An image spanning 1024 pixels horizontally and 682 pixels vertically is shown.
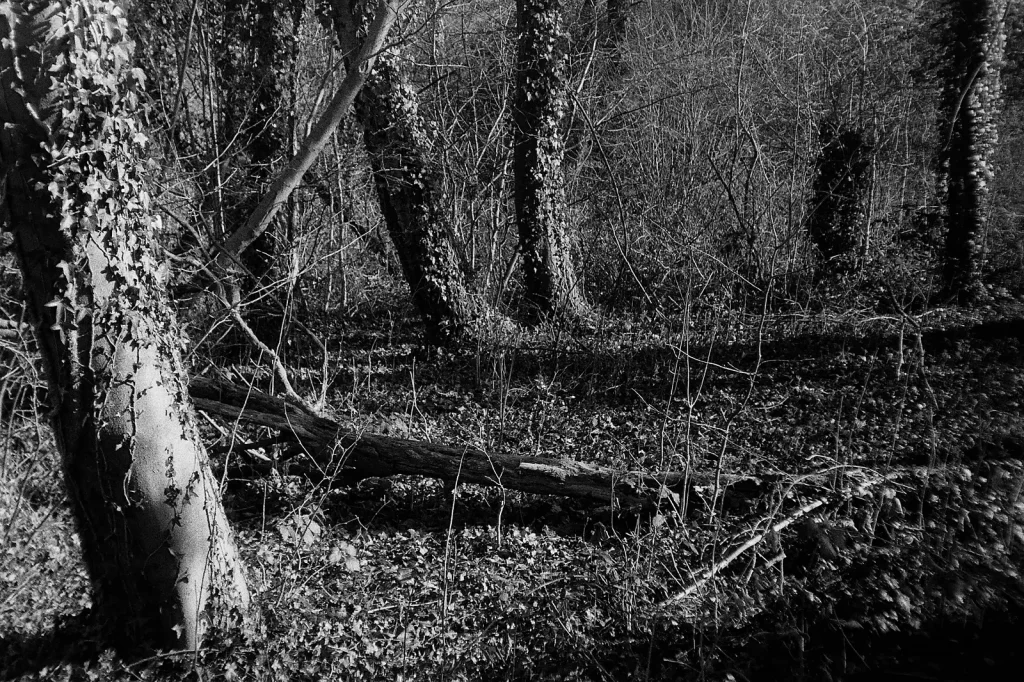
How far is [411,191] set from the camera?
7.92 metres

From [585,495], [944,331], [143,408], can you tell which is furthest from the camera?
[944,331]

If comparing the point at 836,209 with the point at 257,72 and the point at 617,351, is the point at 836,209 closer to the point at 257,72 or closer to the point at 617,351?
the point at 617,351

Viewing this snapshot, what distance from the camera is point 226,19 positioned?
841cm

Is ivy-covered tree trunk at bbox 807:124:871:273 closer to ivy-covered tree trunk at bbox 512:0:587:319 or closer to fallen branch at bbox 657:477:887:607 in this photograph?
ivy-covered tree trunk at bbox 512:0:587:319

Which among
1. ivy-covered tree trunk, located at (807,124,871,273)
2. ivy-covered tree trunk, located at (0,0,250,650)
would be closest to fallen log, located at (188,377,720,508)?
ivy-covered tree trunk, located at (0,0,250,650)

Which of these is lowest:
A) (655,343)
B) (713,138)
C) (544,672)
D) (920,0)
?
(544,672)

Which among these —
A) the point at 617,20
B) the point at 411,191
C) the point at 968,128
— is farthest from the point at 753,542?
the point at 617,20

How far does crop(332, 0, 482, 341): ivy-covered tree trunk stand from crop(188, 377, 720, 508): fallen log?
10.0 feet

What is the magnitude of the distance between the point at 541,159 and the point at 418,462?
5.22 m

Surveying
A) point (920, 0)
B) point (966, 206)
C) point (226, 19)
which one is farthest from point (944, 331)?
point (226, 19)

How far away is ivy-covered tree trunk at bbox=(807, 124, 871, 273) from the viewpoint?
384 inches

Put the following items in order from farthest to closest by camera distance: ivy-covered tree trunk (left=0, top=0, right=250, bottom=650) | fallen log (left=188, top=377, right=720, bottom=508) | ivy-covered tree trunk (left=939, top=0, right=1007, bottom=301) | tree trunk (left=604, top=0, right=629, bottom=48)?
1. tree trunk (left=604, top=0, right=629, bottom=48)
2. ivy-covered tree trunk (left=939, top=0, right=1007, bottom=301)
3. fallen log (left=188, top=377, right=720, bottom=508)
4. ivy-covered tree trunk (left=0, top=0, right=250, bottom=650)

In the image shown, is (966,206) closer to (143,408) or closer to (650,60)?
(650,60)

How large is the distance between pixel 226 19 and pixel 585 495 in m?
7.27
